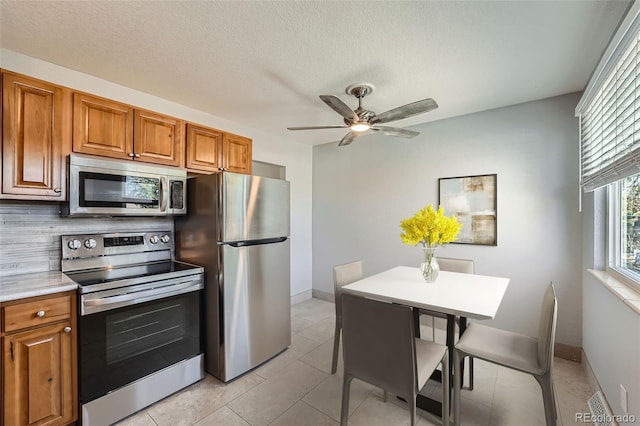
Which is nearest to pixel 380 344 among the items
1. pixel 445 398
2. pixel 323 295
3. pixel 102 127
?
pixel 445 398

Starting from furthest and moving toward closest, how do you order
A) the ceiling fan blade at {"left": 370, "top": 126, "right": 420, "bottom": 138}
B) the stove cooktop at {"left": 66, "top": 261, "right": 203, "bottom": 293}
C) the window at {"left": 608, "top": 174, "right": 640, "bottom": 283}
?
the ceiling fan blade at {"left": 370, "top": 126, "right": 420, "bottom": 138}, the stove cooktop at {"left": 66, "top": 261, "right": 203, "bottom": 293}, the window at {"left": 608, "top": 174, "right": 640, "bottom": 283}

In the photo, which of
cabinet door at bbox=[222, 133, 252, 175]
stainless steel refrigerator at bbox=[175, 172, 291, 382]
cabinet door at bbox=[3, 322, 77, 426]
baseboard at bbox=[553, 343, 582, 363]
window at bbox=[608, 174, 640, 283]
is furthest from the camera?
cabinet door at bbox=[222, 133, 252, 175]

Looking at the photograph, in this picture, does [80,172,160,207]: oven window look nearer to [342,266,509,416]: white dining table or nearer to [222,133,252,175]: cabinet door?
[222,133,252,175]: cabinet door

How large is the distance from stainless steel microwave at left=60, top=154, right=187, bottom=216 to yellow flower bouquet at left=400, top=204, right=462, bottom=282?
1975 mm

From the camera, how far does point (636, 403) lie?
126 cm

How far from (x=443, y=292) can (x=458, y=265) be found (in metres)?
0.93

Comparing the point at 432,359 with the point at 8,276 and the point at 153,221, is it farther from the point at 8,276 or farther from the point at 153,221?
the point at 8,276

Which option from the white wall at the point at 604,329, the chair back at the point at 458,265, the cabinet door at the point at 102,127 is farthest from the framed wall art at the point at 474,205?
the cabinet door at the point at 102,127

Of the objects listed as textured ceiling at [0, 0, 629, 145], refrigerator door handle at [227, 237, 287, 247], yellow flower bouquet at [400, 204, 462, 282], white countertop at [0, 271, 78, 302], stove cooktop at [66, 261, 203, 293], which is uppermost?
textured ceiling at [0, 0, 629, 145]

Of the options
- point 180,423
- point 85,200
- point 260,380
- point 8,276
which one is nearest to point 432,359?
point 260,380

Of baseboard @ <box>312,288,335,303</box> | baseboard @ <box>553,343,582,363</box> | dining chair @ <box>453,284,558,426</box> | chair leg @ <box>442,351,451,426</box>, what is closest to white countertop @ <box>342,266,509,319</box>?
dining chair @ <box>453,284,558,426</box>

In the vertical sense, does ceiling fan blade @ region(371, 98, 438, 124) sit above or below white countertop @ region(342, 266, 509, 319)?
above

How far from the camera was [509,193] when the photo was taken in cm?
277

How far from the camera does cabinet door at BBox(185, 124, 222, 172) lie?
2.52 m
